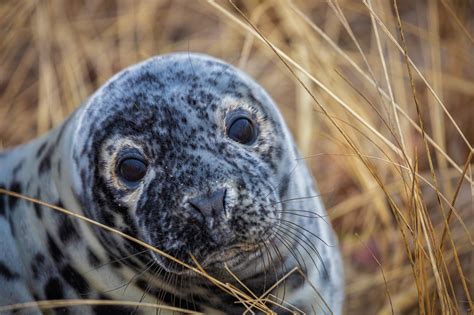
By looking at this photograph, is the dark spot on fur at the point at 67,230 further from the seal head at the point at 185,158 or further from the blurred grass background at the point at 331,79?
the blurred grass background at the point at 331,79

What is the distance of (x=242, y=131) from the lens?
2570 mm

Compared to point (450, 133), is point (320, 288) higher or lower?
lower

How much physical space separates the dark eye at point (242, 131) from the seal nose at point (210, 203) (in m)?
0.33

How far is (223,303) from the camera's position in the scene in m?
2.62

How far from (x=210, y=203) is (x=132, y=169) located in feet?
1.18

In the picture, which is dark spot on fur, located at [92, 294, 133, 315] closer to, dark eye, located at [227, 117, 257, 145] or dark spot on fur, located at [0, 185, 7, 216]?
dark spot on fur, located at [0, 185, 7, 216]

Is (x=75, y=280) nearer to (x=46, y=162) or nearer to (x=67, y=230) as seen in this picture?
(x=67, y=230)

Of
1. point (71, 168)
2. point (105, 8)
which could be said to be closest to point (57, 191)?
point (71, 168)

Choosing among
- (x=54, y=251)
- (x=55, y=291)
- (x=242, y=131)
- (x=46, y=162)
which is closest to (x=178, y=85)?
(x=242, y=131)

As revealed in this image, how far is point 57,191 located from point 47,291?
1.10ft

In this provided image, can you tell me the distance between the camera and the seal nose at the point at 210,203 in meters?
2.25

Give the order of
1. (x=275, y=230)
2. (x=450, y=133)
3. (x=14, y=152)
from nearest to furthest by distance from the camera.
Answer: (x=275, y=230)
(x=14, y=152)
(x=450, y=133)

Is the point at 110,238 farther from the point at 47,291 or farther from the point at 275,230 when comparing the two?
the point at 275,230

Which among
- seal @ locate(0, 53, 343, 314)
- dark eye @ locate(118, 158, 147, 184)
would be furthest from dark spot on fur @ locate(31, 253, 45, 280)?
dark eye @ locate(118, 158, 147, 184)
